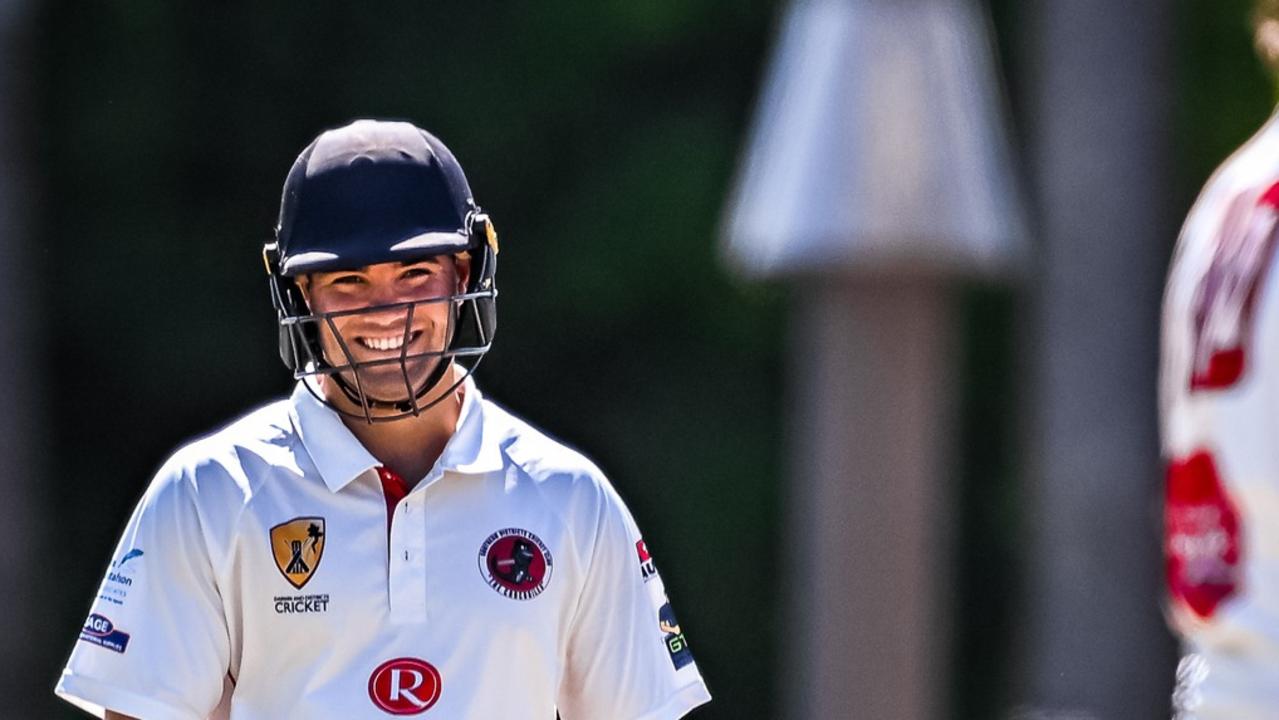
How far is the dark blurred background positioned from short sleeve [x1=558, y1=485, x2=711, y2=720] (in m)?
10.2

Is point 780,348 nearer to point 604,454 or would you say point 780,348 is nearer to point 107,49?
point 604,454

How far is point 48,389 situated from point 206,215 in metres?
1.24

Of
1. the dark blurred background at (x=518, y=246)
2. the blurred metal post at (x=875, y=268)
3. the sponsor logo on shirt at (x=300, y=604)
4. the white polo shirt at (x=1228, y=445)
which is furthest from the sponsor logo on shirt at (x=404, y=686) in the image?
the dark blurred background at (x=518, y=246)

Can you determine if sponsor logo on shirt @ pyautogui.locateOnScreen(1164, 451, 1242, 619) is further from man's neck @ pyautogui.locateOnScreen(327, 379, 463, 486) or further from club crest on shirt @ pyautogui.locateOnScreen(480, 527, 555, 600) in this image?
man's neck @ pyautogui.locateOnScreen(327, 379, 463, 486)

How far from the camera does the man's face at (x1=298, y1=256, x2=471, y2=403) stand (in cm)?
340

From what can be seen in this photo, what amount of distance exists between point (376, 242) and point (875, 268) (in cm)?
722

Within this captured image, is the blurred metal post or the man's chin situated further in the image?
the blurred metal post

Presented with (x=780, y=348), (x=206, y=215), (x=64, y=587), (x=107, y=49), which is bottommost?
(x=64, y=587)

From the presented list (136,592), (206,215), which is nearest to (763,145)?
(206,215)

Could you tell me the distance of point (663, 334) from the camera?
→ 14.4m

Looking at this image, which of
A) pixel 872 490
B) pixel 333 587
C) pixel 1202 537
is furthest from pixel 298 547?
pixel 872 490

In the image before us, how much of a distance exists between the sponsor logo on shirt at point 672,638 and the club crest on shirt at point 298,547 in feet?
1.57

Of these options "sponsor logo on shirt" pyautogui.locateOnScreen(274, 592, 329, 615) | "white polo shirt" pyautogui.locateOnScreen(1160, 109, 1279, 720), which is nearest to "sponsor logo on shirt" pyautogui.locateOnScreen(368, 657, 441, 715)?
"sponsor logo on shirt" pyautogui.locateOnScreen(274, 592, 329, 615)

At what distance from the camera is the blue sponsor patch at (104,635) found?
3324 millimetres
